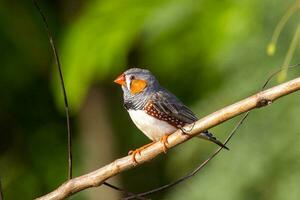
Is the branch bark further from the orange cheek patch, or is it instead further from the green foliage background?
the green foliage background

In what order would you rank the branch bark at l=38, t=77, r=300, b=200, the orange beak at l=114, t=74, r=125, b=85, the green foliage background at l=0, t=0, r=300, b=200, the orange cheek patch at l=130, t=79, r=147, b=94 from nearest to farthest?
1. the branch bark at l=38, t=77, r=300, b=200
2. the orange beak at l=114, t=74, r=125, b=85
3. the orange cheek patch at l=130, t=79, r=147, b=94
4. the green foliage background at l=0, t=0, r=300, b=200

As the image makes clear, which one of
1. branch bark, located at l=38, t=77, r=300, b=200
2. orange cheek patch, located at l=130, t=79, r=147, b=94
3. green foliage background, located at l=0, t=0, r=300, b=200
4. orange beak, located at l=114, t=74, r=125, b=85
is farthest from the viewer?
green foliage background, located at l=0, t=0, r=300, b=200

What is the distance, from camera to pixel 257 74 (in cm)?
605

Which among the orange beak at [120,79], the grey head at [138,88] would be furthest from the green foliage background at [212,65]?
the orange beak at [120,79]

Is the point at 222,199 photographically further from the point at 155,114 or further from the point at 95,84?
the point at 95,84

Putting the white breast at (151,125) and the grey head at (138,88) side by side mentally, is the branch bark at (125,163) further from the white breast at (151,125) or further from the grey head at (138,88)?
the grey head at (138,88)

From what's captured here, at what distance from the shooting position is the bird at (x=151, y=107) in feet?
14.1

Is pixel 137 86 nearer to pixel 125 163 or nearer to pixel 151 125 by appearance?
pixel 151 125

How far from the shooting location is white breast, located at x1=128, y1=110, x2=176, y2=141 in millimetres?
4285

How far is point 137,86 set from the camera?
4414 millimetres

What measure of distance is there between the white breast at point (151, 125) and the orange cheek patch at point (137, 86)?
3.8 inches

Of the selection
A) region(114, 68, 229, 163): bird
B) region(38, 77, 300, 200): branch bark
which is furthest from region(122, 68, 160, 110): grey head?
region(38, 77, 300, 200): branch bark

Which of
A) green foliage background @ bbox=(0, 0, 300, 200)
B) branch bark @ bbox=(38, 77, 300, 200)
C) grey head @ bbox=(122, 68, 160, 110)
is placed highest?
branch bark @ bbox=(38, 77, 300, 200)

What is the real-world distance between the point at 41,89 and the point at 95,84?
53 centimetres
